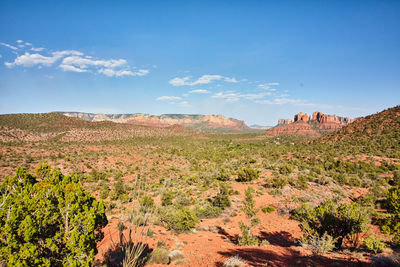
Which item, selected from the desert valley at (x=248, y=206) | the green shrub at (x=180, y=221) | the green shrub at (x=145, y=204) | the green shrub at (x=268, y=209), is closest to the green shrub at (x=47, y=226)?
the desert valley at (x=248, y=206)

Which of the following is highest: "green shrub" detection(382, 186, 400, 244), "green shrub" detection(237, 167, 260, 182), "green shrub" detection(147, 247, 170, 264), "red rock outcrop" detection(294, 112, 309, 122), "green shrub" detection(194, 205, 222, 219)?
"red rock outcrop" detection(294, 112, 309, 122)

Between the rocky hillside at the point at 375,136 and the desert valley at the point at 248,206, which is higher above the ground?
the rocky hillside at the point at 375,136

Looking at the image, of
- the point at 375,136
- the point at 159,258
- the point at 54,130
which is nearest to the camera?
the point at 159,258

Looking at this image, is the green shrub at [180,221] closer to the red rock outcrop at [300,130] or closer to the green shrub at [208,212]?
the green shrub at [208,212]

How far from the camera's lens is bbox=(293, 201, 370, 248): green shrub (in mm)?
8880

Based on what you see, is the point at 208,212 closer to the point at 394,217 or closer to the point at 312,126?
the point at 394,217

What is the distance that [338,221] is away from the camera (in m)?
9.46

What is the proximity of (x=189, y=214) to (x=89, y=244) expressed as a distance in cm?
847

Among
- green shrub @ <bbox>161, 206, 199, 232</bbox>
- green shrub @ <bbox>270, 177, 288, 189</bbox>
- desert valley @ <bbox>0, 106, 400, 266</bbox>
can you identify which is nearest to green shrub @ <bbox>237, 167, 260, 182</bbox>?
desert valley @ <bbox>0, 106, 400, 266</bbox>

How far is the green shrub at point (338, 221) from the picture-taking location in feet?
29.1

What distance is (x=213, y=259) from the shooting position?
8797 millimetres

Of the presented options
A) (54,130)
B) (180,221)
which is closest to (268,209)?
(180,221)

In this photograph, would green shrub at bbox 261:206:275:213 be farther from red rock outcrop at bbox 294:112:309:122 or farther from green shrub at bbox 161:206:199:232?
red rock outcrop at bbox 294:112:309:122

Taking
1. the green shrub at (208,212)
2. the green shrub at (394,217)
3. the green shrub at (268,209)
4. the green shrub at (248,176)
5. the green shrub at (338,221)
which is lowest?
the green shrub at (208,212)
